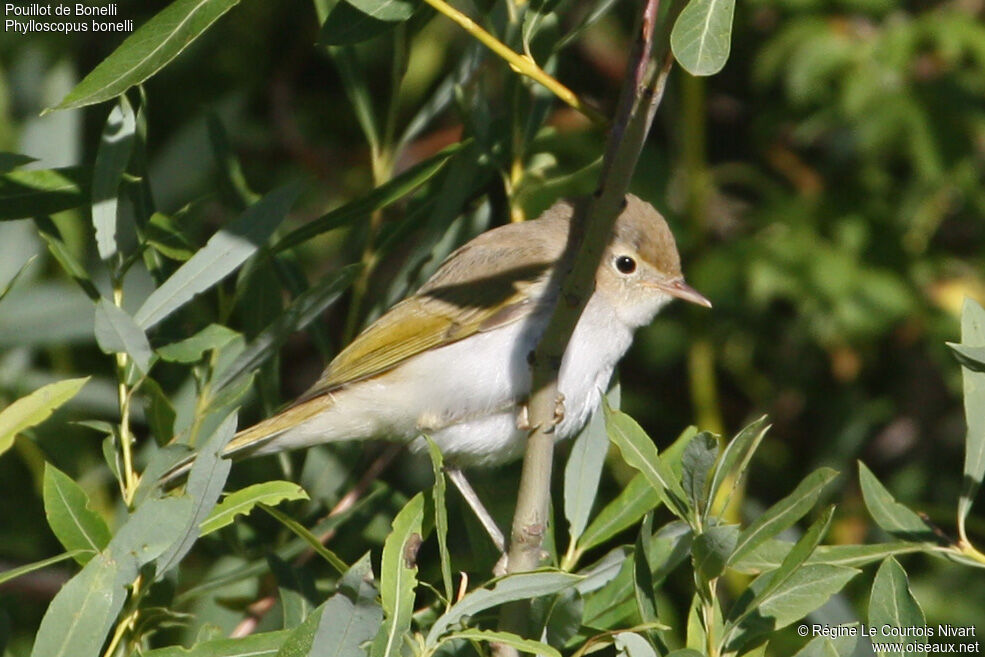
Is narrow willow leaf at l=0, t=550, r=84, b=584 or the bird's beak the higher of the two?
narrow willow leaf at l=0, t=550, r=84, b=584

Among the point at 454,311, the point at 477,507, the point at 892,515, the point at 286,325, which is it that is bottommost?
the point at 477,507

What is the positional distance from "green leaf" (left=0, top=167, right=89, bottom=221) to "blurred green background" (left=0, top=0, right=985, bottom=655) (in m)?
1.00

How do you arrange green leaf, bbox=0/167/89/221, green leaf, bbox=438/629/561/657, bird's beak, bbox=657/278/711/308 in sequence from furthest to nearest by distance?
bird's beak, bbox=657/278/711/308 → green leaf, bbox=0/167/89/221 → green leaf, bbox=438/629/561/657

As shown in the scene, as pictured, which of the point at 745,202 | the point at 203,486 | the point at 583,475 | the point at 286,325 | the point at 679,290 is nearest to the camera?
the point at 203,486

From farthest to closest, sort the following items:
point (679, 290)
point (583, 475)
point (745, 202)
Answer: point (745, 202) < point (679, 290) < point (583, 475)

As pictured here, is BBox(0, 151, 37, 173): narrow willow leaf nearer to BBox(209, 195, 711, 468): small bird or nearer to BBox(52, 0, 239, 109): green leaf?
BBox(52, 0, 239, 109): green leaf

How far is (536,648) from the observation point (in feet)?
5.51

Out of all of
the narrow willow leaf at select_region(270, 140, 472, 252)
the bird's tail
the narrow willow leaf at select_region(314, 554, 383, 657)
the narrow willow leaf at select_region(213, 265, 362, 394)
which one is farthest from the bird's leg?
the narrow willow leaf at select_region(314, 554, 383, 657)

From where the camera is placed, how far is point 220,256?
2127 mm

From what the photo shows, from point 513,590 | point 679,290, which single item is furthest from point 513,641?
point 679,290

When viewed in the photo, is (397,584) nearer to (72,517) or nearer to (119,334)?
(72,517)

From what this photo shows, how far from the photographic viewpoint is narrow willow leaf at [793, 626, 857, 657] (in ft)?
5.57

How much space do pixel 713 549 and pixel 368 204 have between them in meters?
0.91

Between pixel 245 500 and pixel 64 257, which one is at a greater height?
pixel 64 257
